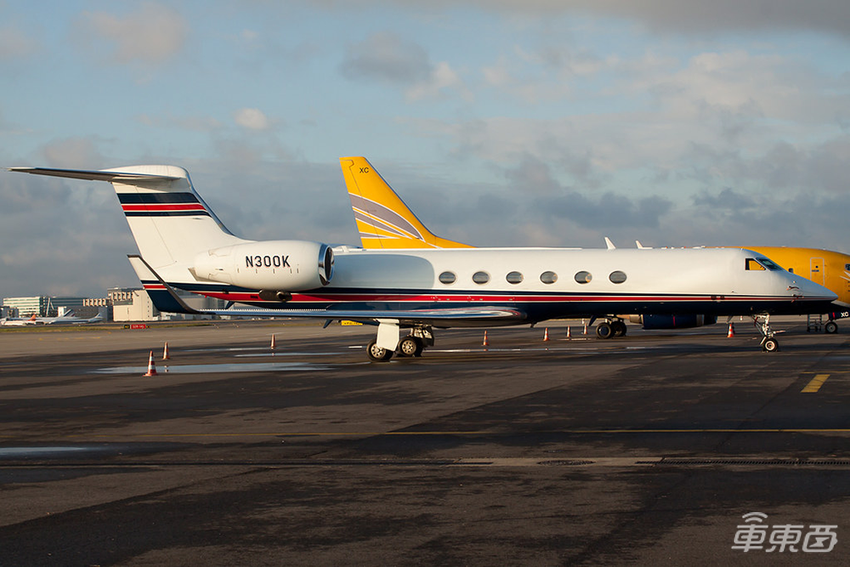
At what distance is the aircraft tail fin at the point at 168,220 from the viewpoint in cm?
2544

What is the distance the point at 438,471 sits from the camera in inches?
337

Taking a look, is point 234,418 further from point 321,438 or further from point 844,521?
point 844,521

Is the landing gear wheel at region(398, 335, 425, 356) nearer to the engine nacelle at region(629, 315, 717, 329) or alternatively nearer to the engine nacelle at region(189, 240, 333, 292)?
the engine nacelle at region(189, 240, 333, 292)

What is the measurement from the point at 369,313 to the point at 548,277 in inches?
227

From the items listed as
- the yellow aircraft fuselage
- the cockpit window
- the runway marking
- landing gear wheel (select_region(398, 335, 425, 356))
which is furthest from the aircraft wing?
the yellow aircraft fuselage

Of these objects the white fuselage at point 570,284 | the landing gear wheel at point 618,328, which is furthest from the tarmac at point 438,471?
the landing gear wheel at point 618,328

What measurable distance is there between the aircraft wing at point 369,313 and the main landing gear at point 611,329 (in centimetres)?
1111

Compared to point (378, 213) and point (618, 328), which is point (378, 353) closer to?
point (378, 213)

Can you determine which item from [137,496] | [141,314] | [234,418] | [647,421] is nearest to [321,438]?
[234,418]

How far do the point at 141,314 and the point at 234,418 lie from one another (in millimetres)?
125255

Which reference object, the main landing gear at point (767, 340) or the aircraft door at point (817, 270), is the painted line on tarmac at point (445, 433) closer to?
the main landing gear at point (767, 340)

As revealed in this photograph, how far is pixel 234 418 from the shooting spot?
1324 centimetres

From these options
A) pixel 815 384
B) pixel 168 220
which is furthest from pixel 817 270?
pixel 168 220

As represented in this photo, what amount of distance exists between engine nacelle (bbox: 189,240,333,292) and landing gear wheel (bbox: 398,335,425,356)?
11.2 feet
